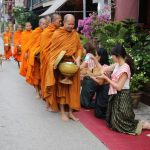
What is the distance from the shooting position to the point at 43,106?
8.89 meters

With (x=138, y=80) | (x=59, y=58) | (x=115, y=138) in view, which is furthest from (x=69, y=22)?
(x=115, y=138)

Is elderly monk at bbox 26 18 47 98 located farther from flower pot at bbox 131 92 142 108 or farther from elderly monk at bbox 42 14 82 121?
flower pot at bbox 131 92 142 108

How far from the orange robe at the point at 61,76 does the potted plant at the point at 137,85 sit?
1.32 meters

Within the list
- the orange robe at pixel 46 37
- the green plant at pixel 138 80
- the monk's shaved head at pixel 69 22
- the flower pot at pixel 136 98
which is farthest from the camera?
the green plant at pixel 138 80

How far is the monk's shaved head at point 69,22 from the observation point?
7449 mm

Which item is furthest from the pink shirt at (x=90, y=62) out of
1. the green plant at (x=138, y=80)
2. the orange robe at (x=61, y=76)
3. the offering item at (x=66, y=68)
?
the green plant at (x=138, y=80)

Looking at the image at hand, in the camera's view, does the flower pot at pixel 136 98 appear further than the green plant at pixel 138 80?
No

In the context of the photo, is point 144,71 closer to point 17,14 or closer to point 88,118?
point 88,118

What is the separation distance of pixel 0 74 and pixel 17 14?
22.9 m

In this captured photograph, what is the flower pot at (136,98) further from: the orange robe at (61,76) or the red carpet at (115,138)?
the orange robe at (61,76)

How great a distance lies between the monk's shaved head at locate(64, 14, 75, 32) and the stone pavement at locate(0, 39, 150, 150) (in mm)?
1569

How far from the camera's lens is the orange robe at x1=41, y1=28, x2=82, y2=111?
762cm

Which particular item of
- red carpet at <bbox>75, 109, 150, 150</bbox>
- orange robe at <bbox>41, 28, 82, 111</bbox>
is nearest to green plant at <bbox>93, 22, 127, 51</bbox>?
orange robe at <bbox>41, 28, 82, 111</bbox>

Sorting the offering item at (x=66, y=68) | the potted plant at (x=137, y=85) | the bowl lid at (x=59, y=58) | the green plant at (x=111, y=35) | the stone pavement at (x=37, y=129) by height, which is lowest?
the stone pavement at (x=37, y=129)
